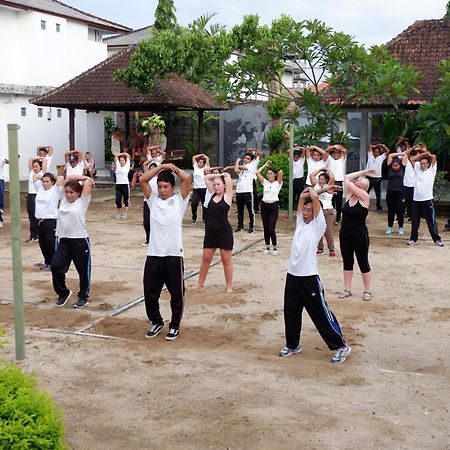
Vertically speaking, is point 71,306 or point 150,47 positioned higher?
point 150,47

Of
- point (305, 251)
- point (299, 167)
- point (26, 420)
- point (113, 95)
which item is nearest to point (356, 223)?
point (305, 251)

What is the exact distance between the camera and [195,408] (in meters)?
5.88

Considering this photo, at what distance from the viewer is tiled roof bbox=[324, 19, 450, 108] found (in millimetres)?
20406

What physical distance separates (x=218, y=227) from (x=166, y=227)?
7.08 ft

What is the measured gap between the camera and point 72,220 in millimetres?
8703

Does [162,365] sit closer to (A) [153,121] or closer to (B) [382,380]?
(B) [382,380]

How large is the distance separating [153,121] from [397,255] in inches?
489

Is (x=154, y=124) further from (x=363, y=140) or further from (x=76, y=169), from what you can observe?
(x=76, y=169)

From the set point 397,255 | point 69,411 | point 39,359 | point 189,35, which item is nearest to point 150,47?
point 189,35

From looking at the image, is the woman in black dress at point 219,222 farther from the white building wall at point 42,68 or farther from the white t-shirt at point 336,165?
the white building wall at point 42,68

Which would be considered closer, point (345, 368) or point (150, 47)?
point (345, 368)

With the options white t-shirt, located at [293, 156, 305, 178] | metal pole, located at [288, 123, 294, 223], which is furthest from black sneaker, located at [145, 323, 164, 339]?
white t-shirt, located at [293, 156, 305, 178]

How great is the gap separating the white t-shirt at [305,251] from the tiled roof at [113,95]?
15.0 m

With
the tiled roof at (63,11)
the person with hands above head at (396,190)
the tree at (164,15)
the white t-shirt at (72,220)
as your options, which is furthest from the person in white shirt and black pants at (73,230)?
the tree at (164,15)
